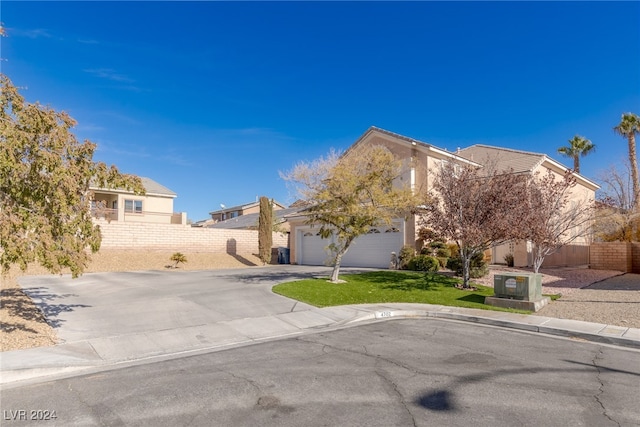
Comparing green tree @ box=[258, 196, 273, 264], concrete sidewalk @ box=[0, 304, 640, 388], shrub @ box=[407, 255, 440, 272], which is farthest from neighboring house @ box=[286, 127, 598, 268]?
concrete sidewalk @ box=[0, 304, 640, 388]

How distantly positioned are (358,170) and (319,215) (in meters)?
2.53

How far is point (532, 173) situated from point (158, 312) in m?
20.0

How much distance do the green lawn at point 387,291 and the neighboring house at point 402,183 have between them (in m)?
4.03

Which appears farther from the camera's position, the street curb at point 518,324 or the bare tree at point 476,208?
the bare tree at point 476,208

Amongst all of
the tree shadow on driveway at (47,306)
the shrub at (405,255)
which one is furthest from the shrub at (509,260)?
the tree shadow on driveway at (47,306)

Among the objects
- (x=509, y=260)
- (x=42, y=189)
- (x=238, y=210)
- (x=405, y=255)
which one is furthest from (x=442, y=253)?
(x=238, y=210)

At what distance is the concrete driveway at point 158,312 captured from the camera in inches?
346

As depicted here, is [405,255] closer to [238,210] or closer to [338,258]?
[338,258]

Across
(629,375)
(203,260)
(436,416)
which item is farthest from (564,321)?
(203,260)

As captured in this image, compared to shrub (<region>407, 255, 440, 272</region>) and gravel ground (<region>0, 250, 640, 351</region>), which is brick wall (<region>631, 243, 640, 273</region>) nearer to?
gravel ground (<region>0, 250, 640, 351</region>)

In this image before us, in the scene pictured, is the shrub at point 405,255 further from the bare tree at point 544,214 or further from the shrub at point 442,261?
the bare tree at point 544,214

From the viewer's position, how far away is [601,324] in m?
9.96

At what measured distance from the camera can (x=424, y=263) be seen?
2003cm

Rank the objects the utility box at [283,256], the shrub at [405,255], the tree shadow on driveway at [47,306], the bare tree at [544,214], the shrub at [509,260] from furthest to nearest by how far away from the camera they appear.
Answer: the utility box at [283,256]
the shrub at [509,260]
the shrub at [405,255]
the bare tree at [544,214]
the tree shadow on driveway at [47,306]
